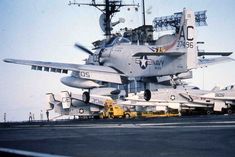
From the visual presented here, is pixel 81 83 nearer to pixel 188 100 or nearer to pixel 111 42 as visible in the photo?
pixel 111 42

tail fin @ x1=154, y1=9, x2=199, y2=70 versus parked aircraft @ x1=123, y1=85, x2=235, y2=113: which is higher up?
tail fin @ x1=154, y1=9, x2=199, y2=70

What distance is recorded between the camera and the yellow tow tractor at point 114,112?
149ft

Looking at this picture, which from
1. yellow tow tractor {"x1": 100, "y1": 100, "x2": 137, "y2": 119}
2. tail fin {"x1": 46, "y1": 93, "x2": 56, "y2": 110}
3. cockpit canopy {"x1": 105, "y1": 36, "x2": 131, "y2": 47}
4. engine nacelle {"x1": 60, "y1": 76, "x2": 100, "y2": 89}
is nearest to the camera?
engine nacelle {"x1": 60, "y1": 76, "x2": 100, "y2": 89}

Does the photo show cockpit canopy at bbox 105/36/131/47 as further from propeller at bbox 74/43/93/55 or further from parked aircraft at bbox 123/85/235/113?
parked aircraft at bbox 123/85/235/113

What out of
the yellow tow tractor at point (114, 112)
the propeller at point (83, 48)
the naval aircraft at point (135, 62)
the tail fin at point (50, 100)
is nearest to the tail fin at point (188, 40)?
the naval aircraft at point (135, 62)

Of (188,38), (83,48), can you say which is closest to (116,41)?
(83,48)

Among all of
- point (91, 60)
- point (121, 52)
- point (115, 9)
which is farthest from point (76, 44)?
point (115, 9)

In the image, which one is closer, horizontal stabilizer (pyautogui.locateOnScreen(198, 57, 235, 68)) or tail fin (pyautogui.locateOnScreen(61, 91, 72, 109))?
horizontal stabilizer (pyautogui.locateOnScreen(198, 57, 235, 68))

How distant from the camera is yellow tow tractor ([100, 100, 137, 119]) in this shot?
4535 centimetres

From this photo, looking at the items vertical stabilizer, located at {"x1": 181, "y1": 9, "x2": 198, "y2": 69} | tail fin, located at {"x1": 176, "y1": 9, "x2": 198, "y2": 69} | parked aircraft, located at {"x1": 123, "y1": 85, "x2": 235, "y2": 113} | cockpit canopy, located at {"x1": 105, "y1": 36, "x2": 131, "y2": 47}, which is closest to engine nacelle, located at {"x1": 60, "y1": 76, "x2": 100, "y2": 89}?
cockpit canopy, located at {"x1": 105, "y1": 36, "x2": 131, "y2": 47}

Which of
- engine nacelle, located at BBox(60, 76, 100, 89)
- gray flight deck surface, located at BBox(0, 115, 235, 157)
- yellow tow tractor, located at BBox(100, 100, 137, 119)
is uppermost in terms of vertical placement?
engine nacelle, located at BBox(60, 76, 100, 89)

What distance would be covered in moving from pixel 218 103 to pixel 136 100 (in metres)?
9.79

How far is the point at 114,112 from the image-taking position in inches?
1785

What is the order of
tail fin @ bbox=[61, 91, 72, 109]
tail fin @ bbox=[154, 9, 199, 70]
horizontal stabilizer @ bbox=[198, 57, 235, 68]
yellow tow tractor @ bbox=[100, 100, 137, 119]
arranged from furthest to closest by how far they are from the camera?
tail fin @ bbox=[61, 91, 72, 109] < yellow tow tractor @ bbox=[100, 100, 137, 119] < horizontal stabilizer @ bbox=[198, 57, 235, 68] < tail fin @ bbox=[154, 9, 199, 70]
